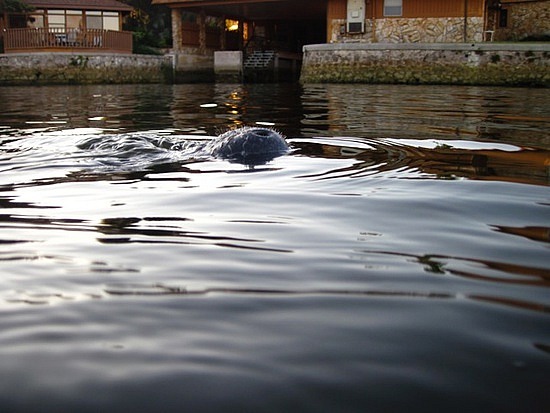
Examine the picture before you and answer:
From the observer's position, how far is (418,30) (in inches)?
Result: 1070

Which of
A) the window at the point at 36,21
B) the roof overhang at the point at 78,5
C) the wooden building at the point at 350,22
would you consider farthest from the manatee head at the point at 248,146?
the window at the point at 36,21

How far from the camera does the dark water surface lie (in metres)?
1.49

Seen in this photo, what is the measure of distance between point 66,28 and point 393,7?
630 inches

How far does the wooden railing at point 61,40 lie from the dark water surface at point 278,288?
27728 millimetres

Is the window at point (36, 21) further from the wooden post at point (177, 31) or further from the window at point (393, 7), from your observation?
the window at point (393, 7)

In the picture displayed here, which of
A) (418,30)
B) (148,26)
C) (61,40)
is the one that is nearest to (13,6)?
(61,40)

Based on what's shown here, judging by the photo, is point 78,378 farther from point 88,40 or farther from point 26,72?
point 88,40

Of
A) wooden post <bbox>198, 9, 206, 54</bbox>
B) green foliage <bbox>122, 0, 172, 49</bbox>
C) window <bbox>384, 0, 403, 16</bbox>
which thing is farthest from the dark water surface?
green foliage <bbox>122, 0, 172, 49</bbox>

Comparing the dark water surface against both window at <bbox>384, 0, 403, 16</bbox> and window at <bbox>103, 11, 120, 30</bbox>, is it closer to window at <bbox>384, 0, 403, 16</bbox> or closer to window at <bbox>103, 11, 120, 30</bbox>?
window at <bbox>384, 0, 403, 16</bbox>

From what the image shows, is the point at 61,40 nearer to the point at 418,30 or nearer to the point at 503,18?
the point at 418,30

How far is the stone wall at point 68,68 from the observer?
2809 cm

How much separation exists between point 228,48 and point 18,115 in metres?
28.4

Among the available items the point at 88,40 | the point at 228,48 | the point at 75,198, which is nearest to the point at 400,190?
the point at 75,198

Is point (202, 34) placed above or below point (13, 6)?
below
